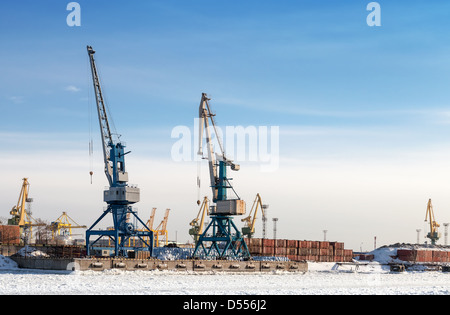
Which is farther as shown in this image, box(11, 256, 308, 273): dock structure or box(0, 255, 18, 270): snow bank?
box(0, 255, 18, 270): snow bank

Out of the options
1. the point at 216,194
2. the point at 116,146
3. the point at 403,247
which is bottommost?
the point at 403,247

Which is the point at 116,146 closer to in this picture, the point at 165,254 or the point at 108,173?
the point at 108,173

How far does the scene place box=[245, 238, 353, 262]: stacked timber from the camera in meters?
128

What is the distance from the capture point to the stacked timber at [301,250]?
128250 mm

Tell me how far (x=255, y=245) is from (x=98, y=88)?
160ft

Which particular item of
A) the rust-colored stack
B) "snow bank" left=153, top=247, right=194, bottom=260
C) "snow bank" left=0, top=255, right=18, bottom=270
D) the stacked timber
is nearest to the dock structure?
"snow bank" left=0, top=255, right=18, bottom=270

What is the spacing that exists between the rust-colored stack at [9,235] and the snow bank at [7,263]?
132 ft

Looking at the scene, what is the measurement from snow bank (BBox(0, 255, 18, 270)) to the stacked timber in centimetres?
4758

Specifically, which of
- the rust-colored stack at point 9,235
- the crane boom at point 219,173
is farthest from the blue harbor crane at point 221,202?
the rust-colored stack at point 9,235

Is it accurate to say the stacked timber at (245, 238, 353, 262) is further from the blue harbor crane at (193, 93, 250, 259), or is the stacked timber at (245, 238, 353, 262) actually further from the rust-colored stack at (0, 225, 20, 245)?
the rust-colored stack at (0, 225, 20, 245)

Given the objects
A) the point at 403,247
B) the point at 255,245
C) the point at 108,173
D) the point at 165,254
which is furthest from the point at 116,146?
the point at 403,247

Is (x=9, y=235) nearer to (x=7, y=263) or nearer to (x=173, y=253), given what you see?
(x=7, y=263)

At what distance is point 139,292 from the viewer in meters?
52.3

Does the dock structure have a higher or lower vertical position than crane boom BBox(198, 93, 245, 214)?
lower
